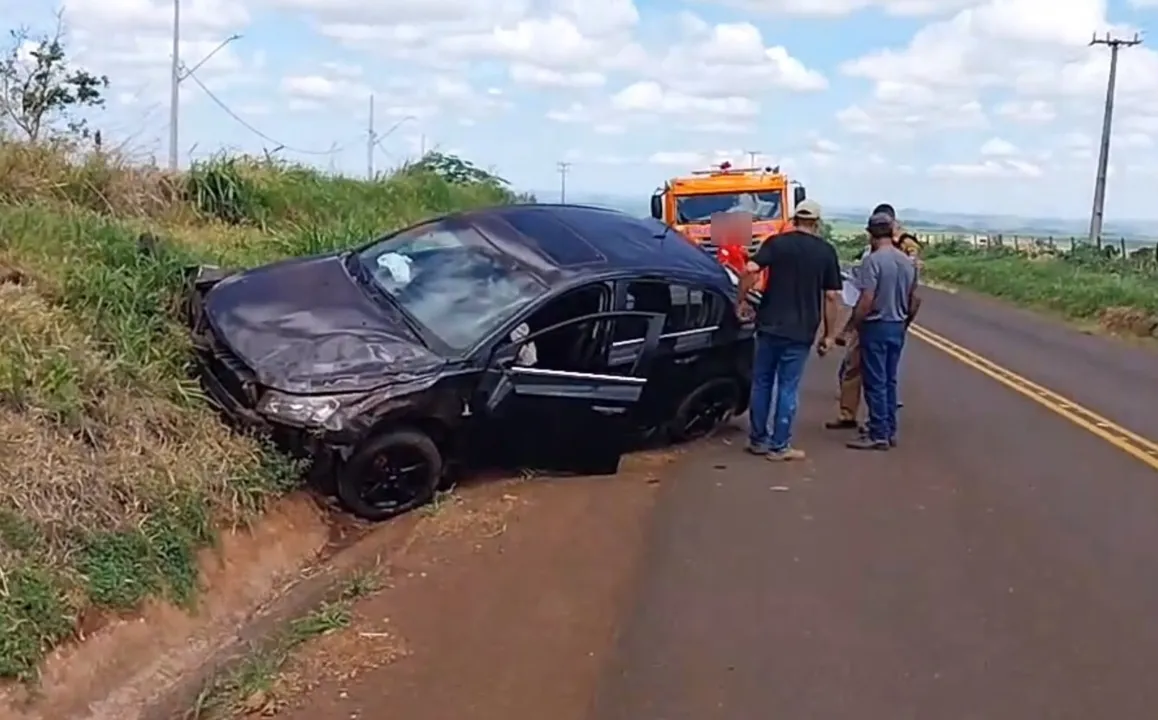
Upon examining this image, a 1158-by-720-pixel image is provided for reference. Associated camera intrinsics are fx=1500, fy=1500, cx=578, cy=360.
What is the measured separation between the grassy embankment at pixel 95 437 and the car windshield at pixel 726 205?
1371cm

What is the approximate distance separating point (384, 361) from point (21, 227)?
10.0 feet

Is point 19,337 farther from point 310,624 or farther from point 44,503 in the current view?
point 310,624

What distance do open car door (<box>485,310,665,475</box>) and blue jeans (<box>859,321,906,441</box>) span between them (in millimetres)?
2196

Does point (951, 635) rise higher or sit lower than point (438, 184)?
lower

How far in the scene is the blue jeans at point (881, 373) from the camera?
11500 mm

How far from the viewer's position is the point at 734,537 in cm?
832

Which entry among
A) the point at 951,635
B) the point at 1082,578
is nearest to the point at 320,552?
the point at 951,635

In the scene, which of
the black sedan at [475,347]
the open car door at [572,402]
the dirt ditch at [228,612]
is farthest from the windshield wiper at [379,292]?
the dirt ditch at [228,612]

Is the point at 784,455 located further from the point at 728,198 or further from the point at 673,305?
the point at 728,198

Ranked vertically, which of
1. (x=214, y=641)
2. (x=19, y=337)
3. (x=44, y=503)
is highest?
(x=19, y=337)

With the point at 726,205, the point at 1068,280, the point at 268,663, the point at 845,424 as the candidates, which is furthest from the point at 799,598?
the point at 1068,280

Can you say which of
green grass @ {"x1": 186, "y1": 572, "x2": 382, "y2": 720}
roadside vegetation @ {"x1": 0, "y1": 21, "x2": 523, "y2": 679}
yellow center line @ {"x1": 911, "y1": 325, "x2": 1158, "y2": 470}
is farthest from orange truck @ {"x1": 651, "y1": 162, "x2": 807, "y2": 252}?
green grass @ {"x1": 186, "y1": 572, "x2": 382, "y2": 720}

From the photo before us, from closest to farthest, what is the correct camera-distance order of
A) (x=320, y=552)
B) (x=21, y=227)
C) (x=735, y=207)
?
(x=320, y=552) → (x=21, y=227) → (x=735, y=207)

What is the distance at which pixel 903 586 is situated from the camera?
743 centimetres
